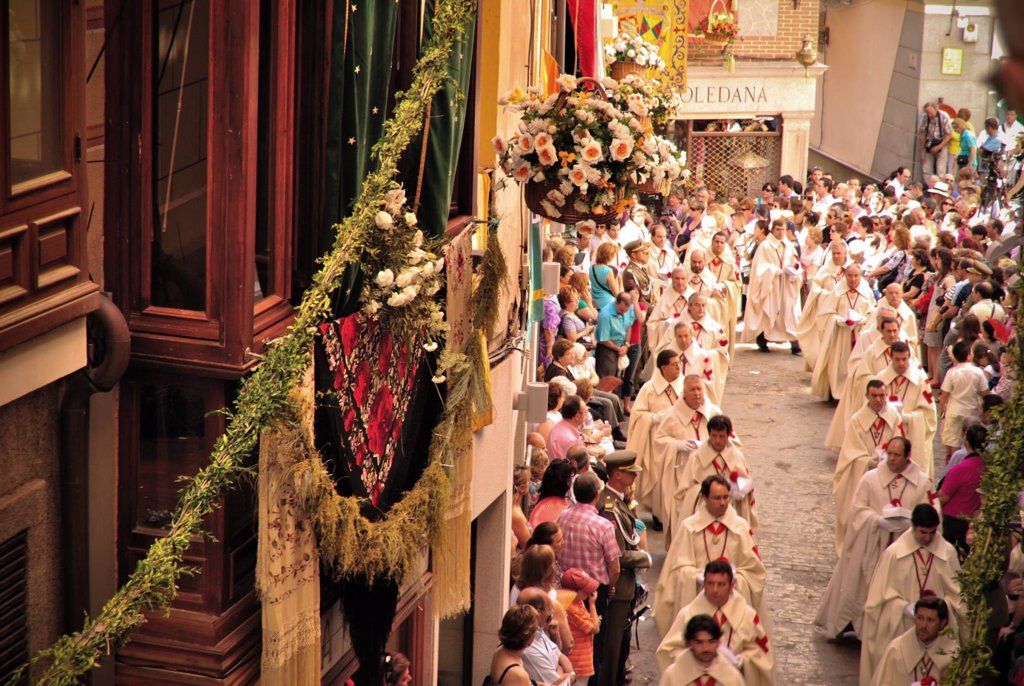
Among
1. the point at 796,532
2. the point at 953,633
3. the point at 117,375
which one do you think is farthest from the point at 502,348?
the point at 796,532

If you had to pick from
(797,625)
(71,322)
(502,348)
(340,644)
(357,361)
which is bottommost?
(797,625)

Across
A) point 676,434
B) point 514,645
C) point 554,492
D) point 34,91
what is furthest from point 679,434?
point 34,91

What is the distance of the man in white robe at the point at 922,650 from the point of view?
33.8 ft

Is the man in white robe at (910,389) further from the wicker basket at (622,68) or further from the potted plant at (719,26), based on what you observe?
the potted plant at (719,26)

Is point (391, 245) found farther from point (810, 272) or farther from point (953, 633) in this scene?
point (810, 272)

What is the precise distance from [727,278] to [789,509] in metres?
6.79

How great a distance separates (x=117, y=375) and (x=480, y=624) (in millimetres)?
5763

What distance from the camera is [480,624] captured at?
1062 cm

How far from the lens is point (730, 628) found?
10.3 metres

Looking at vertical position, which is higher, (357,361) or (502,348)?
(357,361)

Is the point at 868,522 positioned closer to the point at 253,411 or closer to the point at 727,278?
the point at 253,411

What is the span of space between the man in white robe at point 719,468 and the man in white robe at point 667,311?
546cm

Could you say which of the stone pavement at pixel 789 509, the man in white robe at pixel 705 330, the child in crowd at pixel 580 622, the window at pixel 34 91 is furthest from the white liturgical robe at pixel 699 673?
the man in white robe at pixel 705 330

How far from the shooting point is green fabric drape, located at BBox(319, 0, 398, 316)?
20.4 feet
